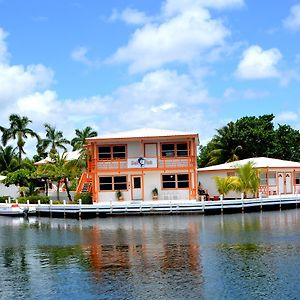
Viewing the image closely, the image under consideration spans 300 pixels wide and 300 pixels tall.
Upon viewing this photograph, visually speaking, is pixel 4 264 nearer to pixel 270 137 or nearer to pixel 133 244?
pixel 133 244

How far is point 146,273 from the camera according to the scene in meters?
18.3

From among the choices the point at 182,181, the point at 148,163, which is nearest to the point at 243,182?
the point at 182,181

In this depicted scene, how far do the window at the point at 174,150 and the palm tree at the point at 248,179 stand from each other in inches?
188

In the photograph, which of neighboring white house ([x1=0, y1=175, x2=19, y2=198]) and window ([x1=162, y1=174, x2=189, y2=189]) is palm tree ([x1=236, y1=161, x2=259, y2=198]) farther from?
neighboring white house ([x1=0, y1=175, x2=19, y2=198])

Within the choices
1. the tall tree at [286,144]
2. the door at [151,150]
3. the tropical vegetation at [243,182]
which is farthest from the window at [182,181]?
the tall tree at [286,144]

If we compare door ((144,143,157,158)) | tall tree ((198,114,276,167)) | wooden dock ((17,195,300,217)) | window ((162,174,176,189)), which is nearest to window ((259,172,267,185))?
wooden dock ((17,195,300,217))

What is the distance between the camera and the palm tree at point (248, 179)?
42906 millimetres

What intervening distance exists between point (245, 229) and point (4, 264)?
1384 cm

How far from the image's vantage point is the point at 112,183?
4412cm

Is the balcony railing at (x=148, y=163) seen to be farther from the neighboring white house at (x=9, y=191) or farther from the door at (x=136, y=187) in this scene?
the neighboring white house at (x=9, y=191)

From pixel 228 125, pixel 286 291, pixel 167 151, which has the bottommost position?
pixel 286 291

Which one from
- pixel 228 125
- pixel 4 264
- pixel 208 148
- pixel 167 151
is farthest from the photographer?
Result: pixel 208 148

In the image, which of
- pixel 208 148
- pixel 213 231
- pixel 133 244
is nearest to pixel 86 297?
pixel 133 244

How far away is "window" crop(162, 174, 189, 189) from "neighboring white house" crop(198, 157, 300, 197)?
4.39m
